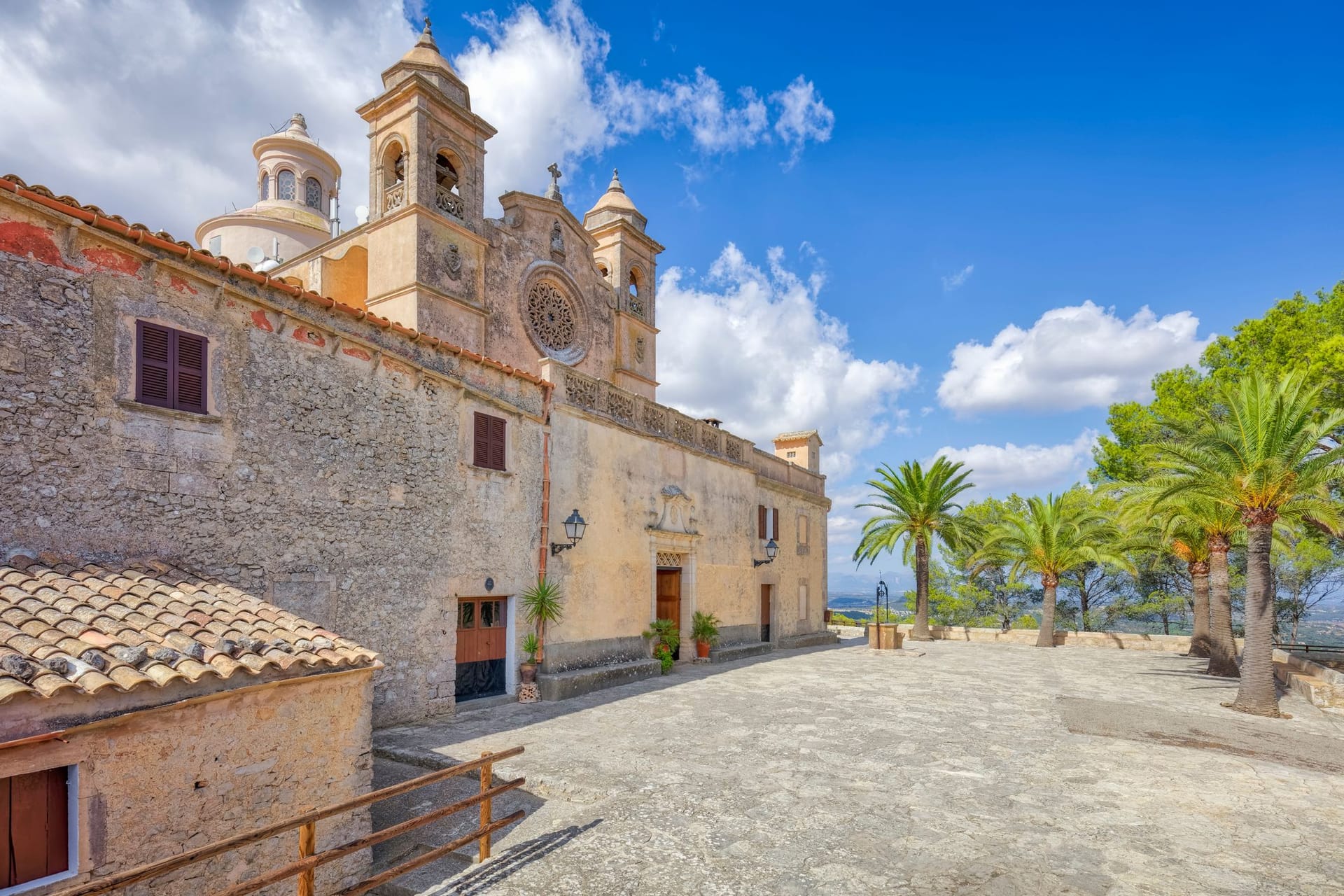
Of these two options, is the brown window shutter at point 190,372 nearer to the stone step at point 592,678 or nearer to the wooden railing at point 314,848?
the wooden railing at point 314,848

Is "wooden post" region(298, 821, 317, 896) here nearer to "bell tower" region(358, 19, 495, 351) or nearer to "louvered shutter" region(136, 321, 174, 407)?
"louvered shutter" region(136, 321, 174, 407)

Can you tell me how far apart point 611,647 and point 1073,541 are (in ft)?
65.5

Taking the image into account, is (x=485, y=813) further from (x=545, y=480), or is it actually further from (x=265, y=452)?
(x=545, y=480)

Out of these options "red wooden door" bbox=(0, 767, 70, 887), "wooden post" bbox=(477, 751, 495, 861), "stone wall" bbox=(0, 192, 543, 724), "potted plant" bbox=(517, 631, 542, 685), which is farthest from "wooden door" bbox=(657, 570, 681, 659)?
"red wooden door" bbox=(0, 767, 70, 887)

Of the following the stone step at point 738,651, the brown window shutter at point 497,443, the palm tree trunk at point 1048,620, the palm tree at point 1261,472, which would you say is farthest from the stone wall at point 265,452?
the palm tree trunk at point 1048,620

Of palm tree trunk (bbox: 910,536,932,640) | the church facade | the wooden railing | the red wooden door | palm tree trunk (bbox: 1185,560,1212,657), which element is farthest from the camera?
palm tree trunk (bbox: 910,536,932,640)

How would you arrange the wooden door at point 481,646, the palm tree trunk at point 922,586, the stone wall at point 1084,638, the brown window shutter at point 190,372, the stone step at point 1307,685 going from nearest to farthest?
the brown window shutter at point 190,372 < the wooden door at point 481,646 < the stone step at point 1307,685 < the stone wall at point 1084,638 < the palm tree trunk at point 922,586

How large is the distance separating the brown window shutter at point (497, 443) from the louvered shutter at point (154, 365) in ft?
17.4

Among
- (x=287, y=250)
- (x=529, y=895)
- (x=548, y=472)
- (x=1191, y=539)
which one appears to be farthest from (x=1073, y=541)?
(x=287, y=250)

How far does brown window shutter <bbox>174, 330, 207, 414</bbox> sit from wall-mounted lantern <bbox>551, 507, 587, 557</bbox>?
6.83 meters

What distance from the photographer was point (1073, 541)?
2619cm

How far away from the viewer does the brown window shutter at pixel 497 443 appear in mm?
12688

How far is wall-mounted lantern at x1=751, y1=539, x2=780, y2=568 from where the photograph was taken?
22359 mm

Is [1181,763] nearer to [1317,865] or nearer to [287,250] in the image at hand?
[1317,865]
